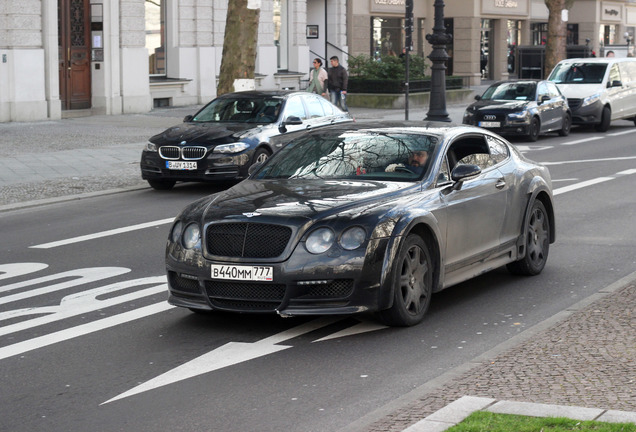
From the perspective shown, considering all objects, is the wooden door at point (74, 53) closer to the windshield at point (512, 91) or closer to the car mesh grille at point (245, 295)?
the windshield at point (512, 91)

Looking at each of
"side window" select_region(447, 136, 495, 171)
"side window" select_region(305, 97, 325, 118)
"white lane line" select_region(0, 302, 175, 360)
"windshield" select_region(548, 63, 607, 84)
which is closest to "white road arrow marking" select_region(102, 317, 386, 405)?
"white lane line" select_region(0, 302, 175, 360)

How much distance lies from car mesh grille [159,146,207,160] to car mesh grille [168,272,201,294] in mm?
8936

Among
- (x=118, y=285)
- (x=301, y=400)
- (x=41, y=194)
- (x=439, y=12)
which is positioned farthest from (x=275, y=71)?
(x=301, y=400)

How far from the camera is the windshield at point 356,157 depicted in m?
8.96

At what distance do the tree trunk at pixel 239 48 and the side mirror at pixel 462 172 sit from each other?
15.2 m

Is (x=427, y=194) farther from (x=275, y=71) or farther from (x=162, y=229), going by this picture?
(x=275, y=71)

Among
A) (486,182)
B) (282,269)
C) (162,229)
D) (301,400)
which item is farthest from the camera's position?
(162,229)

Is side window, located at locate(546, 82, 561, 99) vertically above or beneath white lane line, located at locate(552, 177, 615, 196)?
above

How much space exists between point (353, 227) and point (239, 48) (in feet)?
54.4

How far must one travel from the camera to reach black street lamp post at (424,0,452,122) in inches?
1139

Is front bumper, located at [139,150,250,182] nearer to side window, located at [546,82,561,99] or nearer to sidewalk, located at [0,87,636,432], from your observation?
sidewalk, located at [0,87,636,432]

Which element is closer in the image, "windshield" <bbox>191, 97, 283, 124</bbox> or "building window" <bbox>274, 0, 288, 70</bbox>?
"windshield" <bbox>191, 97, 283, 124</bbox>

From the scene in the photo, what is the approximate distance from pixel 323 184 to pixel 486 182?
60.8 inches

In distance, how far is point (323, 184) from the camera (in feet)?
28.6
